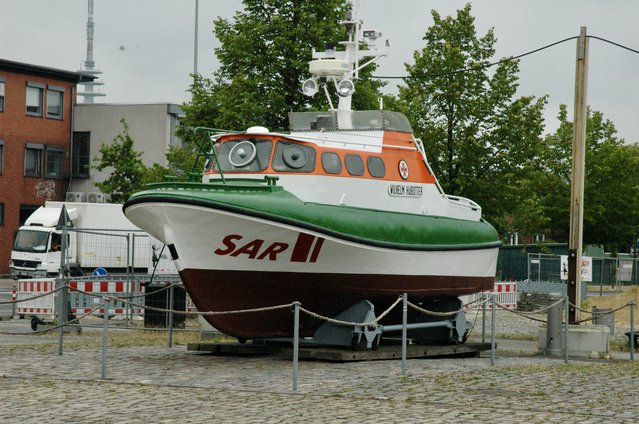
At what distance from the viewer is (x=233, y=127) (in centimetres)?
3500

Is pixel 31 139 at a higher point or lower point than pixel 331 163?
higher

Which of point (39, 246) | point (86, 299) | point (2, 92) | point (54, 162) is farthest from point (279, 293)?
point (54, 162)

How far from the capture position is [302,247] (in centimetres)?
1681

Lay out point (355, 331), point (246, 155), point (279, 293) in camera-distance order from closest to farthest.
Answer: point (279, 293) → point (355, 331) → point (246, 155)

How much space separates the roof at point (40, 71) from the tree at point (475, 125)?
28293 millimetres

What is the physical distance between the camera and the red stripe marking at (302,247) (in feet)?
54.8

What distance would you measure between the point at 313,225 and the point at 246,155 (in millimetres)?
1952

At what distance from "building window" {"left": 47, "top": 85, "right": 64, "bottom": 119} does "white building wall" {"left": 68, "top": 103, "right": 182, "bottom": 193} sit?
4.51 feet

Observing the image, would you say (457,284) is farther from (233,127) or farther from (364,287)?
(233,127)

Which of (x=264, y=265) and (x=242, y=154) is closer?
(x=264, y=265)

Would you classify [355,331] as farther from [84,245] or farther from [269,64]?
[84,245]

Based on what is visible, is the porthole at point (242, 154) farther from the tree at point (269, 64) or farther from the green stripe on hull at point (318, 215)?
the tree at point (269, 64)

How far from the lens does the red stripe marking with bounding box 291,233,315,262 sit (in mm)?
16703

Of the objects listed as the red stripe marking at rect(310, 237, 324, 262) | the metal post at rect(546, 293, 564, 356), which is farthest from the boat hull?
the metal post at rect(546, 293, 564, 356)
